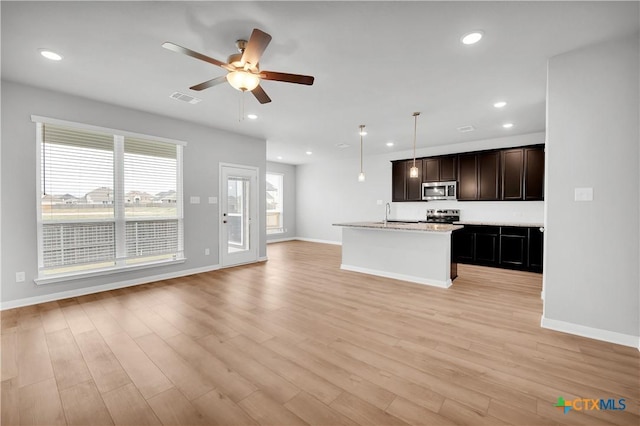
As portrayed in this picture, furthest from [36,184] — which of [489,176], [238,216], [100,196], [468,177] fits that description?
[489,176]

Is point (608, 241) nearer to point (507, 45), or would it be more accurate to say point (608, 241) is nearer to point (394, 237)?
point (507, 45)

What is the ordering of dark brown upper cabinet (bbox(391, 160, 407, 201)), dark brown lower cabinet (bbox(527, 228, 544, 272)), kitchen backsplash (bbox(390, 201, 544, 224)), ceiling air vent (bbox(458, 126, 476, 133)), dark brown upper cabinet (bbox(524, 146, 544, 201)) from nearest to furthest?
dark brown lower cabinet (bbox(527, 228, 544, 272)), ceiling air vent (bbox(458, 126, 476, 133)), dark brown upper cabinet (bbox(524, 146, 544, 201)), kitchen backsplash (bbox(390, 201, 544, 224)), dark brown upper cabinet (bbox(391, 160, 407, 201))

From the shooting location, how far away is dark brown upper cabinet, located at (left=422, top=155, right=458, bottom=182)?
658 cm

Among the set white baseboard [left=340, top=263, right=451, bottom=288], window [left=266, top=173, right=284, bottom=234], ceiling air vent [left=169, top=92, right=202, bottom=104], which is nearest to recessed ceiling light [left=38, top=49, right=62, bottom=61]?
ceiling air vent [left=169, top=92, right=202, bottom=104]

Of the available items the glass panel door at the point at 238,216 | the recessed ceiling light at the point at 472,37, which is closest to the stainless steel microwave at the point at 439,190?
the glass panel door at the point at 238,216

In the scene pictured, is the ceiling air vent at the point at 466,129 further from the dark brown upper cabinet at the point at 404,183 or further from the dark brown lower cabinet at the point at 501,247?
the dark brown lower cabinet at the point at 501,247

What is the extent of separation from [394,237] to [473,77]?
2.66 meters

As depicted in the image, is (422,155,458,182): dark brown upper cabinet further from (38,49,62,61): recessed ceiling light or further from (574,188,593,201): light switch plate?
(38,49,62,61): recessed ceiling light

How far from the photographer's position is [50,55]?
9.30 ft

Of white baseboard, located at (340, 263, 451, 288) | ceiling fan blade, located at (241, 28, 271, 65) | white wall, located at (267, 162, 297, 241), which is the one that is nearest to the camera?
ceiling fan blade, located at (241, 28, 271, 65)

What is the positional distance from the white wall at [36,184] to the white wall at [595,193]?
525 centimetres

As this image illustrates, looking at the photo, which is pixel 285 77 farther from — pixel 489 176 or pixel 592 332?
pixel 489 176

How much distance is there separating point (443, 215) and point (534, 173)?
1995 mm

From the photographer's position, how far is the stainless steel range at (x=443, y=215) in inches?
265
